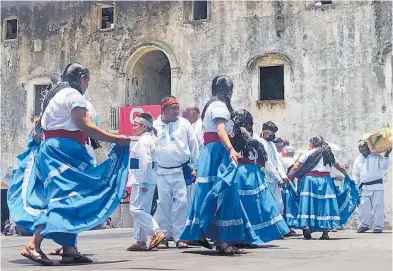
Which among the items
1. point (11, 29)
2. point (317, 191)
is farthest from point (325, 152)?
point (11, 29)

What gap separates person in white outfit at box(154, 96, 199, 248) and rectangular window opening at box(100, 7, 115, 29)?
1368cm

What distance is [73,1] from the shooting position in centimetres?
2173

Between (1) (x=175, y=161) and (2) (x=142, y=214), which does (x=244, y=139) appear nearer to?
(1) (x=175, y=161)

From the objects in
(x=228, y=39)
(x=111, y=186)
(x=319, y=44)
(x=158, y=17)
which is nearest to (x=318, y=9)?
(x=319, y=44)

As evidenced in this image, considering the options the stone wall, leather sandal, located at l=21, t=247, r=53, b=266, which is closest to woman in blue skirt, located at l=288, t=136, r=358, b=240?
leather sandal, located at l=21, t=247, r=53, b=266

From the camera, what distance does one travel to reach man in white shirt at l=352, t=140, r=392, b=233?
13852mm

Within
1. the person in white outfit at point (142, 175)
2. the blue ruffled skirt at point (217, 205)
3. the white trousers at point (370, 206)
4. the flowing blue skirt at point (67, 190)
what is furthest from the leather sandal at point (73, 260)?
the white trousers at point (370, 206)

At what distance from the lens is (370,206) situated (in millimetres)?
14273

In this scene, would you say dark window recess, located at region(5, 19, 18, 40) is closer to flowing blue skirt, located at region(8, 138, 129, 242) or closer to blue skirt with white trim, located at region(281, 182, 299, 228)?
blue skirt with white trim, located at region(281, 182, 299, 228)

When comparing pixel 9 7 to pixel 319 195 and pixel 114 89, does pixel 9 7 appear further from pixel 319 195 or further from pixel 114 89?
pixel 319 195

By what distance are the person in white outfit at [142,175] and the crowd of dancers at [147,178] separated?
0.01 meters

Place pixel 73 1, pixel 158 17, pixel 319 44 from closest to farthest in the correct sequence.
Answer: pixel 319 44
pixel 158 17
pixel 73 1

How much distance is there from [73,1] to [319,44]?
8.04 meters

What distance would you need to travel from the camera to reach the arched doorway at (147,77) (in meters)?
20.8
